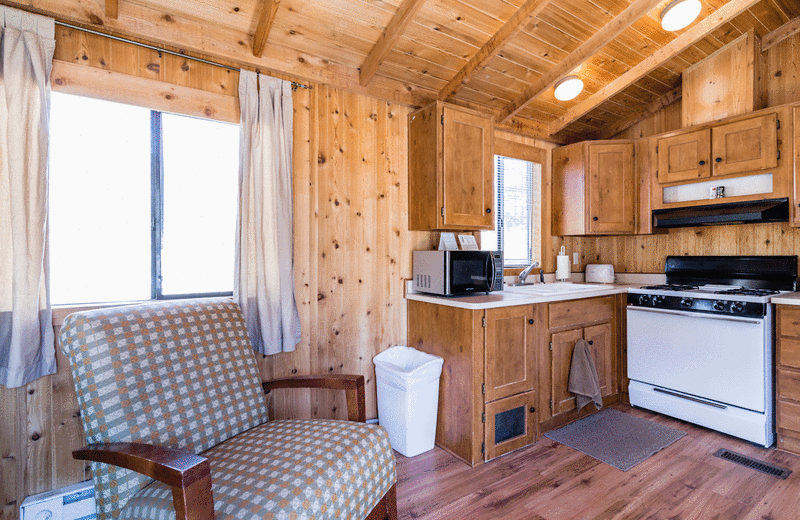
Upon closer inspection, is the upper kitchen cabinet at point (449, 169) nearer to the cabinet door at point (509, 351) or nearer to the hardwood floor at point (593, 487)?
the cabinet door at point (509, 351)

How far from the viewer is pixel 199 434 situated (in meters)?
1.43

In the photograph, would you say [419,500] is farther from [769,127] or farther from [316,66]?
[769,127]

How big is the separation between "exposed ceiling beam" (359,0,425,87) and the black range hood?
252 cm

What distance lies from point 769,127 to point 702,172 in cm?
43

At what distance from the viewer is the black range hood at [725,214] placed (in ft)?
8.34

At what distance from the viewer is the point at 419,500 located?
185 centimetres

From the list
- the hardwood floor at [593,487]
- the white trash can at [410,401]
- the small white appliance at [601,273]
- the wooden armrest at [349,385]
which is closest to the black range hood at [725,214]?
the small white appliance at [601,273]

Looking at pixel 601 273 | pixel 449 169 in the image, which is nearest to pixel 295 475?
pixel 449 169

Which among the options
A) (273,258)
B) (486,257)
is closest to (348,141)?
(273,258)

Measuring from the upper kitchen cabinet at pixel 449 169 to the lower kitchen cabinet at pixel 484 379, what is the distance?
25.1 inches

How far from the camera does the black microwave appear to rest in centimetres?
239

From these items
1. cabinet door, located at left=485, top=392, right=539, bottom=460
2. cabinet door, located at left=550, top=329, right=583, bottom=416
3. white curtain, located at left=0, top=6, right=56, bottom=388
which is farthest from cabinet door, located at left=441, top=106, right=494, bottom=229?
white curtain, located at left=0, top=6, right=56, bottom=388

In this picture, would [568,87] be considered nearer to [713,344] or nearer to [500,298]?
[500,298]

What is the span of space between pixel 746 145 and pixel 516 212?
1.61 m
